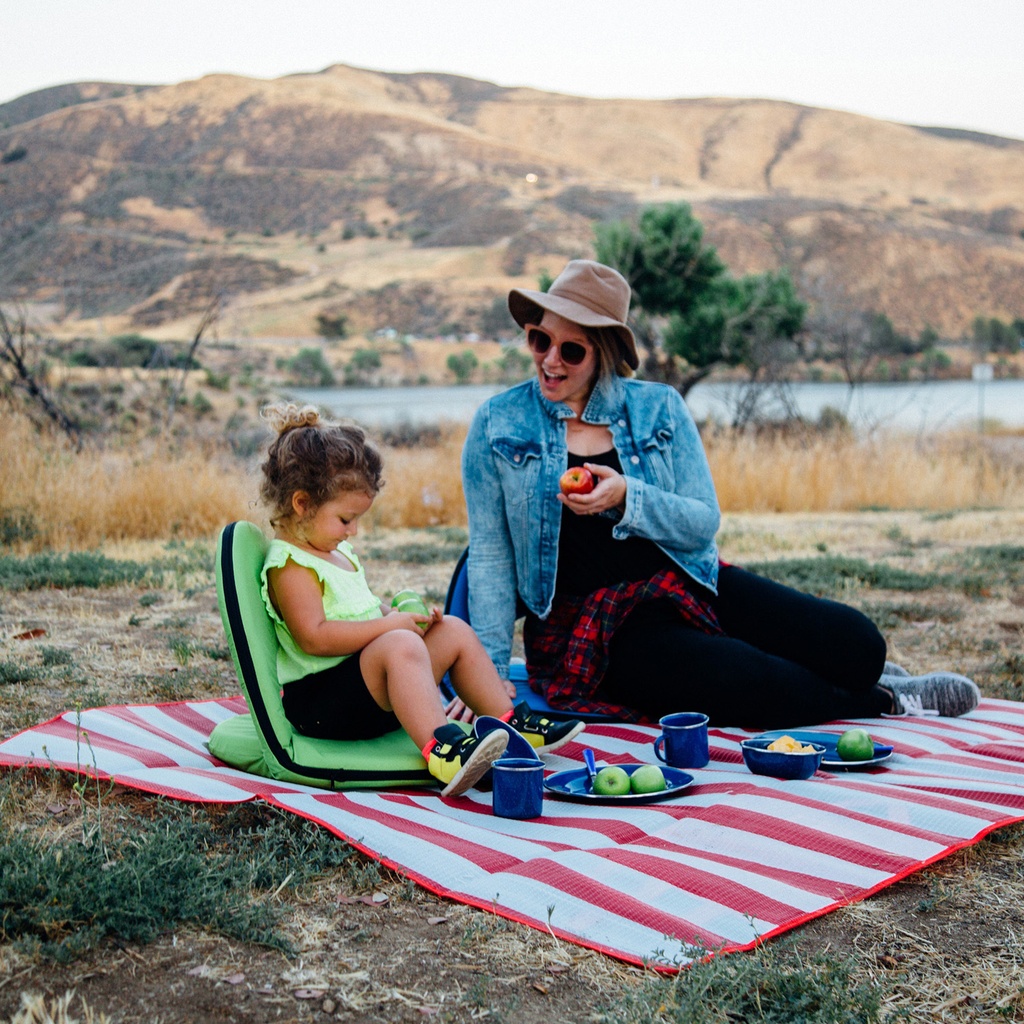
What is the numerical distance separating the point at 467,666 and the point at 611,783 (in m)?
0.60

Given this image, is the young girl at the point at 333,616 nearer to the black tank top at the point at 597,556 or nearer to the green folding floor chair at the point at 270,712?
the green folding floor chair at the point at 270,712

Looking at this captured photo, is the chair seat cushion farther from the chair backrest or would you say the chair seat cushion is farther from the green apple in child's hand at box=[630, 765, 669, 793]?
the green apple in child's hand at box=[630, 765, 669, 793]

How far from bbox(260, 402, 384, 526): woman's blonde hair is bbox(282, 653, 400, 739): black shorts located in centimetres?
47

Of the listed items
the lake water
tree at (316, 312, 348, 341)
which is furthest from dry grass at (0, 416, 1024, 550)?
tree at (316, 312, 348, 341)

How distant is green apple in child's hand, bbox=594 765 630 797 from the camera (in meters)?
3.12

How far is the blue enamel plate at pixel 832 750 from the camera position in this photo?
341cm

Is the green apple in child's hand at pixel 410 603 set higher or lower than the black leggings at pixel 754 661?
higher

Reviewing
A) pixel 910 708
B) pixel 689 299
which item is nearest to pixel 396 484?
pixel 910 708

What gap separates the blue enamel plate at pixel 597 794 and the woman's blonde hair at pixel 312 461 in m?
0.99

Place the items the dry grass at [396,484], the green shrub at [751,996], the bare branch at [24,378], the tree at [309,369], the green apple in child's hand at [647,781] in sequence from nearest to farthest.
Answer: the green shrub at [751,996], the green apple in child's hand at [647,781], the dry grass at [396,484], the bare branch at [24,378], the tree at [309,369]

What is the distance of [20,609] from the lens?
5.61 meters

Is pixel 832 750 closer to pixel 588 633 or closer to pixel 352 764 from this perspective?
pixel 588 633

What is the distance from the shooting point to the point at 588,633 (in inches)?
151

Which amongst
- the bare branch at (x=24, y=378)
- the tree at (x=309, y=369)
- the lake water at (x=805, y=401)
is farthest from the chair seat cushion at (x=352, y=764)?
the tree at (x=309, y=369)
